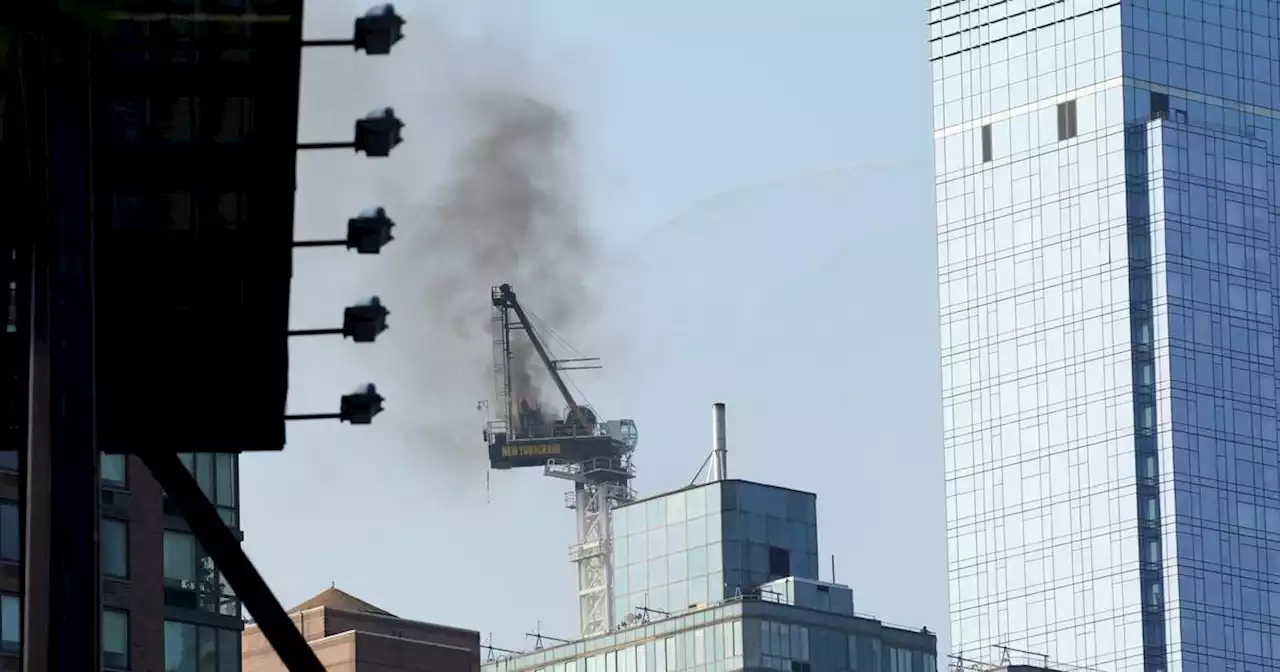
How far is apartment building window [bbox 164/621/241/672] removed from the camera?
114531 millimetres

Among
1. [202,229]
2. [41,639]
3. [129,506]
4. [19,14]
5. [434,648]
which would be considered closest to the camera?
[19,14]

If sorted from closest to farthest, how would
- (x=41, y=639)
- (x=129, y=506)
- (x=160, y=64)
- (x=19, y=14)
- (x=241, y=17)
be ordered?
(x=19, y=14) < (x=41, y=639) < (x=241, y=17) < (x=160, y=64) < (x=129, y=506)

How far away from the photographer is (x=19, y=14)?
846 inches

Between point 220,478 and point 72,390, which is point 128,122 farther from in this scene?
point 220,478

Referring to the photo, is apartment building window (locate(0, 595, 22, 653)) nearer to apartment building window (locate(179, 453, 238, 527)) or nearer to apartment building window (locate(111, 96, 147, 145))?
apartment building window (locate(179, 453, 238, 527))

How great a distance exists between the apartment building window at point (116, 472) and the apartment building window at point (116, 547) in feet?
4.44

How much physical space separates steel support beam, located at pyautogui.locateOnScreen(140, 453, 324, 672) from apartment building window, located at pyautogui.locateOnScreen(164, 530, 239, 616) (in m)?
77.1

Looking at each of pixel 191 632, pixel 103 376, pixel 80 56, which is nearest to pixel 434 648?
pixel 191 632

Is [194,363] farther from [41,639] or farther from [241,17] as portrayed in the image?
[41,639]

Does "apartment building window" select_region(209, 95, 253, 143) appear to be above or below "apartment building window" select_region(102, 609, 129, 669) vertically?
below

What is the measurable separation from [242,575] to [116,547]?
73.1 m

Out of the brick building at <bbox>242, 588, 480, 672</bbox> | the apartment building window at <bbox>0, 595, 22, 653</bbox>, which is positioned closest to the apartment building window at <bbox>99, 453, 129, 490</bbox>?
the apartment building window at <bbox>0, 595, 22, 653</bbox>

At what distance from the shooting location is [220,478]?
11962 cm

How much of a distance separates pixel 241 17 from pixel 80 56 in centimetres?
912
